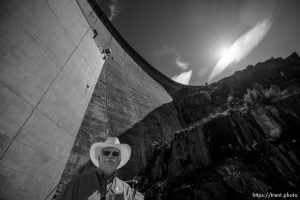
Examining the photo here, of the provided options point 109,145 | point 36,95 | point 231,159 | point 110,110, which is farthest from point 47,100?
point 231,159

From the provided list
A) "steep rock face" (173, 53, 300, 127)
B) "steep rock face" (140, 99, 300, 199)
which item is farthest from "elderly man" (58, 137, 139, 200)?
"steep rock face" (173, 53, 300, 127)

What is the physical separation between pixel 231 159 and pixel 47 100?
187 inches

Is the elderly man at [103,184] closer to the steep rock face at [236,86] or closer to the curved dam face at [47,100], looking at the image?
the curved dam face at [47,100]

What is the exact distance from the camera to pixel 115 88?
8.92 meters

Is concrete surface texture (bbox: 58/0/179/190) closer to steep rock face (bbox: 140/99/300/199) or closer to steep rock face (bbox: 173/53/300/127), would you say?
steep rock face (bbox: 140/99/300/199)

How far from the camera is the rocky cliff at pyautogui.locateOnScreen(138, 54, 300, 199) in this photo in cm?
365

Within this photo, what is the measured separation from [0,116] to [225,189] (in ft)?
14.7

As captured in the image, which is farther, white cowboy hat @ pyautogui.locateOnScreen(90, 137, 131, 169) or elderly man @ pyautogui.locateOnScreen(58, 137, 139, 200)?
white cowboy hat @ pyautogui.locateOnScreen(90, 137, 131, 169)

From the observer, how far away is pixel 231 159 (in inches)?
176

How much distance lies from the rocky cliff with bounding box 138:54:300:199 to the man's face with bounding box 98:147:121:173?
2757mm

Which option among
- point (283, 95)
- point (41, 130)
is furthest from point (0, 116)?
point (283, 95)

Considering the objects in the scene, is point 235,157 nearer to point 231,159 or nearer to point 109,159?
point 231,159

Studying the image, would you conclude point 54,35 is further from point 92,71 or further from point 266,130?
point 266,130

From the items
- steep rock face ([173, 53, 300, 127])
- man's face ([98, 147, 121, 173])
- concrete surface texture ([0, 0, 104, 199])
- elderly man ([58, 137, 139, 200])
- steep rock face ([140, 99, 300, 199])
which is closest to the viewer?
elderly man ([58, 137, 139, 200])
